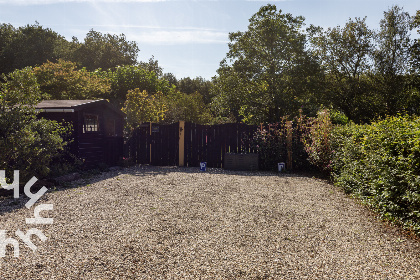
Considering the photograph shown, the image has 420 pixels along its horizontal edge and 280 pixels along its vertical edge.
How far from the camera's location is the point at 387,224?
4945 millimetres

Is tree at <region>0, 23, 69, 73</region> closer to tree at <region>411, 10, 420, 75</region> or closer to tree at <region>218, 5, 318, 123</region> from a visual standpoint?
tree at <region>218, 5, 318, 123</region>

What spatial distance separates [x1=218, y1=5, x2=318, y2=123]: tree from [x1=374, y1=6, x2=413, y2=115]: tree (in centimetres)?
810

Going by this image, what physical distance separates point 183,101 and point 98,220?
52.6ft

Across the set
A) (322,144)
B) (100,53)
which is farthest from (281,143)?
(100,53)

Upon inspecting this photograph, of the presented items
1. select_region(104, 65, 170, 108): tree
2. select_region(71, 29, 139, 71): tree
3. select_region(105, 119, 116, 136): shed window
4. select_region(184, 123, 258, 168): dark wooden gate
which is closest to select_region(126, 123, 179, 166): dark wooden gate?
select_region(184, 123, 258, 168): dark wooden gate

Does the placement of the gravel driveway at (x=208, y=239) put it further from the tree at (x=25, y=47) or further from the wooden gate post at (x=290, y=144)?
the tree at (x=25, y=47)

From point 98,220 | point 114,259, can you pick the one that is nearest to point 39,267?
point 114,259

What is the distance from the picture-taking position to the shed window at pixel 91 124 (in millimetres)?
11853

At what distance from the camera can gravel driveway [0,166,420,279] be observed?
10.8 feet

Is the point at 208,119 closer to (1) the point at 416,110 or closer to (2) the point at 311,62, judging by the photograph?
(2) the point at 311,62

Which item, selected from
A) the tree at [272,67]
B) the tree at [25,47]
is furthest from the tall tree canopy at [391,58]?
the tree at [25,47]

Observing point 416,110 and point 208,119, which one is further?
point 208,119

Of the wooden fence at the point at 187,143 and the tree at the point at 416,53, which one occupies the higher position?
the tree at the point at 416,53

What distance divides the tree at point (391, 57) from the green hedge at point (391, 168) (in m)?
17.5
